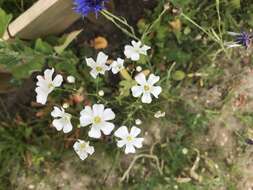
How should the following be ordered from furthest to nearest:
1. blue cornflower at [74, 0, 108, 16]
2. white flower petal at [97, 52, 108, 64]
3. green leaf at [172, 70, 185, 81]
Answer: green leaf at [172, 70, 185, 81] < white flower petal at [97, 52, 108, 64] < blue cornflower at [74, 0, 108, 16]

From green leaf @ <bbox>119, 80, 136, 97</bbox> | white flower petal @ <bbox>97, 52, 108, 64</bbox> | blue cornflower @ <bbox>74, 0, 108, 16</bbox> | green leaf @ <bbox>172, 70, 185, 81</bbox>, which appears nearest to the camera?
blue cornflower @ <bbox>74, 0, 108, 16</bbox>

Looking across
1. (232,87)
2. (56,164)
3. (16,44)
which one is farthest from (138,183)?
(16,44)

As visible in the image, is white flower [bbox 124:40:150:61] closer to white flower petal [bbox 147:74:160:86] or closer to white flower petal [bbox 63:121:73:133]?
white flower petal [bbox 147:74:160:86]

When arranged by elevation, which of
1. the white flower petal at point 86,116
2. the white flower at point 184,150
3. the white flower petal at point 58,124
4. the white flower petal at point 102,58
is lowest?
the white flower at point 184,150

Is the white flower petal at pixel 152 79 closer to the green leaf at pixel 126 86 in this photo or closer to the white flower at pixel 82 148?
the green leaf at pixel 126 86

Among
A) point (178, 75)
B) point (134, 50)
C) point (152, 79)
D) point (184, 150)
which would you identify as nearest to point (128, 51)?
point (134, 50)

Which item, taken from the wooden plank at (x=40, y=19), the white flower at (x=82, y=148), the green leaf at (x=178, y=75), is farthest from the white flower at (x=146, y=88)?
the green leaf at (x=178, y=75)

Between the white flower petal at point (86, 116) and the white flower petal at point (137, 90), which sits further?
the white flower petal at point (137, 90)

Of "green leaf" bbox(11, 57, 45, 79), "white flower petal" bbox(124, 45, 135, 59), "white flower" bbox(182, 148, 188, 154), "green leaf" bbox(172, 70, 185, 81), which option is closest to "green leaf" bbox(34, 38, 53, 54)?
"green leaf" bbox(11, 57, 45, 79)
